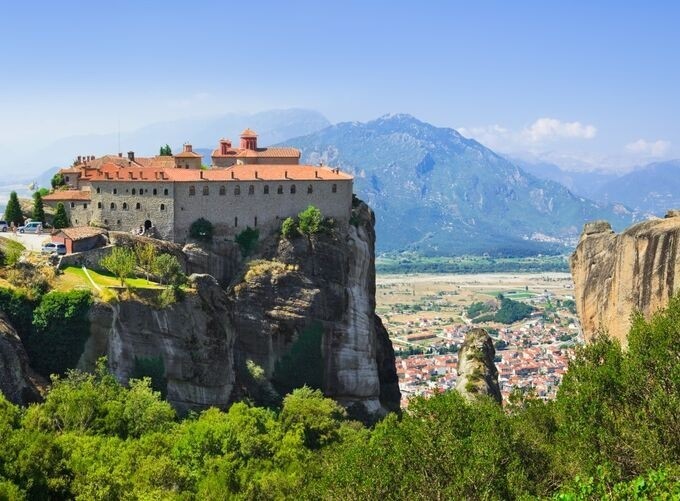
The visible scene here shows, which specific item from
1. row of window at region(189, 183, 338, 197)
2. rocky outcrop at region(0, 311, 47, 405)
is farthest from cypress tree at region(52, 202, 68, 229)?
rocky outcrop at region(0, 311, 47, 405)

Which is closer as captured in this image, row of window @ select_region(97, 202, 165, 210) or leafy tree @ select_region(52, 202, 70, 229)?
leafy tree @ select_region(52, 202, 70, 229)

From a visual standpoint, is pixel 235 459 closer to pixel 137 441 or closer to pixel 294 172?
pixel 137 441

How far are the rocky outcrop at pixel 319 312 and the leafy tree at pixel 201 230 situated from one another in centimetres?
470

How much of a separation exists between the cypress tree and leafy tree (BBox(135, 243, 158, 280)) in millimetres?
8693

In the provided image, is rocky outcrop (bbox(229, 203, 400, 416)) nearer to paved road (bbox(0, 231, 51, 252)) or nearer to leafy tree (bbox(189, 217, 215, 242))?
leafy tree (bbox(189, 217, 215, 242))

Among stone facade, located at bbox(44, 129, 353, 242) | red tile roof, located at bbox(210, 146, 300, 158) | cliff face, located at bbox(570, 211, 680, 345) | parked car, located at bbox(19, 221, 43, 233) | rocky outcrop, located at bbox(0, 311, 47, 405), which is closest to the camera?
cliff face, located at bbox(570, 211, 680, 345)

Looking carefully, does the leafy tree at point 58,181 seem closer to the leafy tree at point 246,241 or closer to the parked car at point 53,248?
the leafy tree at point 246,241

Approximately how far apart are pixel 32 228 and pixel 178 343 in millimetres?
16949

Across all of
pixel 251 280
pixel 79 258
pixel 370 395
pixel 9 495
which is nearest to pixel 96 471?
pixel 9 495

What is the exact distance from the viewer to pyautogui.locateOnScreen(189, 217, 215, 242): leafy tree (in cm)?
7425

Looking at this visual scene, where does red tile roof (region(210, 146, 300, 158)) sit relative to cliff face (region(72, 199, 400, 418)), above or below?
above

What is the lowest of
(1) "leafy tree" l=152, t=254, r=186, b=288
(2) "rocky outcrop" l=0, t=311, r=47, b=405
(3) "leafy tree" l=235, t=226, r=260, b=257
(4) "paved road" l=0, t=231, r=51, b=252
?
(2) "rocky outcrop" l=0, t=311, r=47, b=405

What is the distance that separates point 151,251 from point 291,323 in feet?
45.7

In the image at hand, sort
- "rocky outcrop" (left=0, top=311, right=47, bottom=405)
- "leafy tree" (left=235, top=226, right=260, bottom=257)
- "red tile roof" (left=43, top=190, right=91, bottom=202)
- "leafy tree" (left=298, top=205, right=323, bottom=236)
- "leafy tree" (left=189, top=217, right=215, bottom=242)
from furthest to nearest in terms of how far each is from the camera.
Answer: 1. "leafy tree" (left=298, top=205, right=323, bottom=236)
2. "leafy tree" (left=235, top=226, right=260, bottom=257)
3. "red tile roof" (left=43, top=190, right=91, bottom=202)
4. "leafy tree" (left=189, top=217, right=215, bottom=242)
5. "rocky outcrop" (left=0, top=311, right=47, bottom=405)
